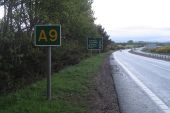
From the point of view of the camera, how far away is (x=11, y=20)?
2583cm

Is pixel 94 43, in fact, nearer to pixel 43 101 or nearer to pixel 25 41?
pixel 25 41

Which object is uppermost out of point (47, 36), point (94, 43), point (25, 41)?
point (47, 36)

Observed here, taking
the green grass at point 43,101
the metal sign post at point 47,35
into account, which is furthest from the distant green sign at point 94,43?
the metal sign post at point 47,35

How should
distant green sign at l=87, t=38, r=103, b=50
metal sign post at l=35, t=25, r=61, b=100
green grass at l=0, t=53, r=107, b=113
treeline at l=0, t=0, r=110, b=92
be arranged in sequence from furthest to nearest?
distant green sign at l=87, t=38, r=103, b=50 → treeline at l=0, t=0, r=110, b=92 → metal sign post at l=35, t=25, r=61, b=100 → green grass at l=0, t=53, r=107, b=113

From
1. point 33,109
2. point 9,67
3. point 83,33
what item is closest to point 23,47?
point 9,67

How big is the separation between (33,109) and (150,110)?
11.4 feet

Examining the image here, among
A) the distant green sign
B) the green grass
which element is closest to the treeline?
the green grass

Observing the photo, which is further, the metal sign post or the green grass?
the metal sign post

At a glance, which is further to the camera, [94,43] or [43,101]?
[94,43]

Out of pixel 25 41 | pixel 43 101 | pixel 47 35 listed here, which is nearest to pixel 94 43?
pixel 25 41

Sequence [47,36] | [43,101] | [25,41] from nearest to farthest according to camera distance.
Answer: [43,101] < [47,36] < [25,41]

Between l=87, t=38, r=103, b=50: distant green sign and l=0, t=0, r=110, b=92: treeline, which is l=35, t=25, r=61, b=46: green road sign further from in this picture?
l=87, t=38, r=103, b=50: distant green sign

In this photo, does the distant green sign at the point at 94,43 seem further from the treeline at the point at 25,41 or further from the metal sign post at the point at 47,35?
the metal sign post at the point at 47,35

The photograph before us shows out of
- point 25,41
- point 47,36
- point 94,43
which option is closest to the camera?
point 47,36
